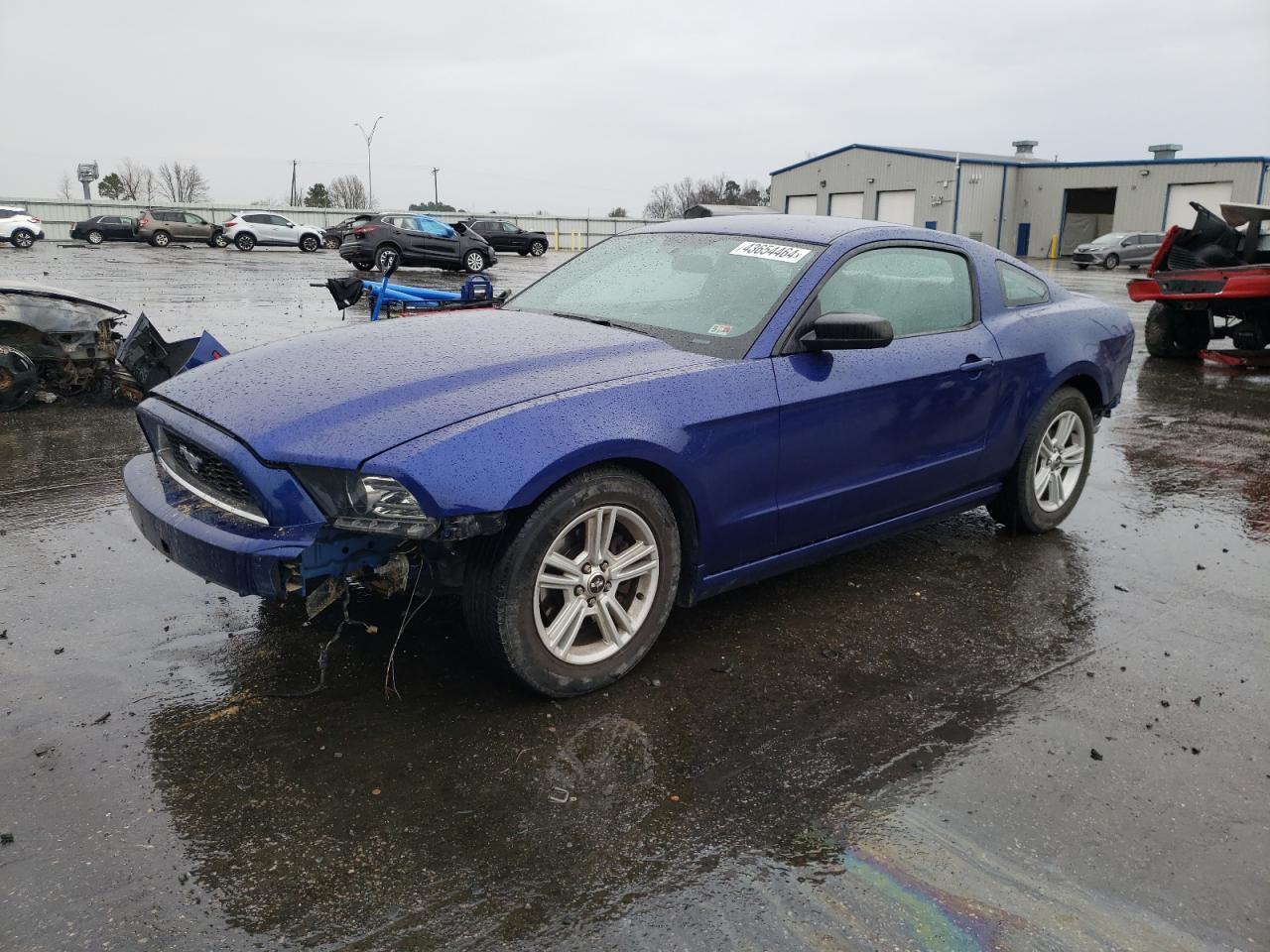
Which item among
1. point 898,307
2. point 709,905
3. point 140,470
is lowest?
point 709,905

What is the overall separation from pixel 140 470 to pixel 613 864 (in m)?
2.32

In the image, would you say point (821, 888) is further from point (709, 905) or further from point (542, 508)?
point (542, 508)

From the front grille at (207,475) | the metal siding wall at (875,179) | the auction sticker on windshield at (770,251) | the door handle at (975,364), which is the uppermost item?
the metal siding wall at (875,179)

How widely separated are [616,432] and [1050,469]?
301cm

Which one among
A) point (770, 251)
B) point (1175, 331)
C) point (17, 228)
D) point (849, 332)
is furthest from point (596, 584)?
point (17, 228)

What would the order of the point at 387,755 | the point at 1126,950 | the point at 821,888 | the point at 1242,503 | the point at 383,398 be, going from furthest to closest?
the point at 1242,503 → the point at 383,398 → the point at 387,755 → the point at 821,888 → the point at 1126,950

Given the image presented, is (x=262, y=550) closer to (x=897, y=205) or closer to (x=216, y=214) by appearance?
(x=897, y=205)

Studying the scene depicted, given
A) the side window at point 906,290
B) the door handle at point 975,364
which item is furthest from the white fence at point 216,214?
the door handle at point 975,364

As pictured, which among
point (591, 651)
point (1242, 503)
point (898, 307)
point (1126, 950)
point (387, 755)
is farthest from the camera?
point (1242, 503)

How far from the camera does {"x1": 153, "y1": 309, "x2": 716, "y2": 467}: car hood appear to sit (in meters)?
2.99

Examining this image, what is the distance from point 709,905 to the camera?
2.35 m

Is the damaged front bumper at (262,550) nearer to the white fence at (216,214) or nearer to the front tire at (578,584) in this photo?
the front tire at (578,584)

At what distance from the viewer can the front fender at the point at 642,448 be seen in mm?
2877

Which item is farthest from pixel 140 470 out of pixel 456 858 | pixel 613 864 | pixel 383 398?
pixel 613 864
